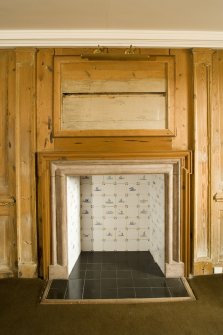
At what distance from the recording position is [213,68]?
12.6ft

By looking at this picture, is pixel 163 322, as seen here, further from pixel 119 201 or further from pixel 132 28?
pixel 132 28

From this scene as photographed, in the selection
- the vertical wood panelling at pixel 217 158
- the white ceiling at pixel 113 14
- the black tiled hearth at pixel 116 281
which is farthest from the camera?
the vertical wood panelling at pixel 217 158

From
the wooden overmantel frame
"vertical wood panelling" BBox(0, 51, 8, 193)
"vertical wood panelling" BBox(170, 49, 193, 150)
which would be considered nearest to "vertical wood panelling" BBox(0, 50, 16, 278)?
"vertical wood panelling" BBox(0, 51, 8, 193)

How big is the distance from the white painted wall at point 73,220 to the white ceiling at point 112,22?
1.85m

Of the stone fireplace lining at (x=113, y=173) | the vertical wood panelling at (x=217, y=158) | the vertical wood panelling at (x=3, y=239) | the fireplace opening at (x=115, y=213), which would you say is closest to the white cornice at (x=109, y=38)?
the vertical wood panelling at (x=217, y=158)

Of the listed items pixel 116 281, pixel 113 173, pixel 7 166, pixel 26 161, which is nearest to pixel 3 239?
pixel 7 166

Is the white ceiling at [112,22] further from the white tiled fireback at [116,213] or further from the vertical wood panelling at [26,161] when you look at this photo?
the white tiled fireback at [116,213]

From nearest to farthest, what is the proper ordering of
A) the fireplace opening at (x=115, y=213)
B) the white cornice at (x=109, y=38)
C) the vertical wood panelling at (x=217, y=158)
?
the white cornice at (x=109, y=38)
the vertical wood panelling at (x=217, y=158)
the fireplace opening at (x=115, y=213)

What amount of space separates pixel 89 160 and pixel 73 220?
1.04 m

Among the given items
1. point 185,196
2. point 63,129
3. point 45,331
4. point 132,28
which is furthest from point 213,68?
point 45,331

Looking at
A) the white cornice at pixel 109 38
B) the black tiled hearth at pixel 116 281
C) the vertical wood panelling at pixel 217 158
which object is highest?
the white cornice at pixel 109 38

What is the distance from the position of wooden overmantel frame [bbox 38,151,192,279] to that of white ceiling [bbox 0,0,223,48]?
1.41m

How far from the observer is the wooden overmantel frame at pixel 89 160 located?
374 centimetres

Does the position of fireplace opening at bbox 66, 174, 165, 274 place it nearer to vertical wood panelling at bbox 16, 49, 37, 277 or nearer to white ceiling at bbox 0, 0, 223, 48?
vertical wood panelling at bbox 16, 49, 37, 277
